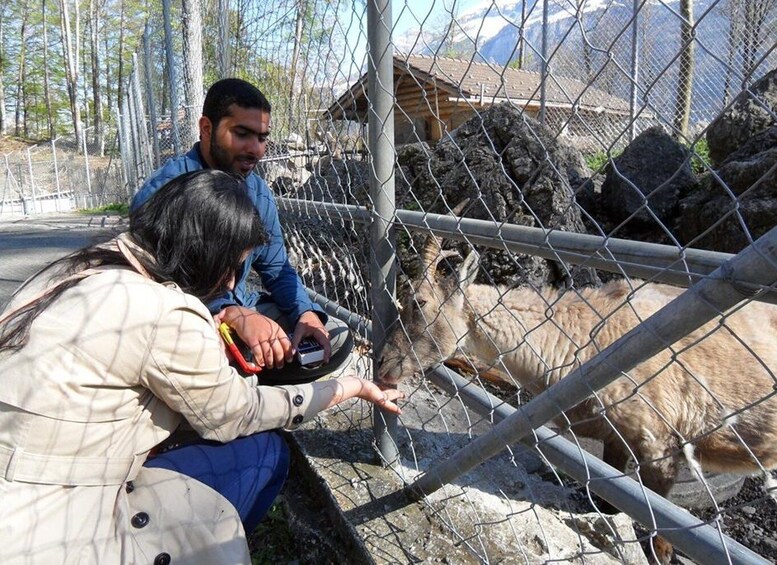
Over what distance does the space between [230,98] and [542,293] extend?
7.09 feet

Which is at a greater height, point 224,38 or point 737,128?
point 224,38

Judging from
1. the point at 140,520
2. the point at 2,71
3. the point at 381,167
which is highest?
the point at 381,167

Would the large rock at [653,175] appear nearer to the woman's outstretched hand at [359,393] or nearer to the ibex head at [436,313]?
the ibex head at [436,313]

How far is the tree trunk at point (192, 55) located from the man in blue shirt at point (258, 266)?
5.40 meters

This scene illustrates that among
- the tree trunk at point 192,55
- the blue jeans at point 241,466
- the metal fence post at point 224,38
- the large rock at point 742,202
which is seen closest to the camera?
the blue jeans at point 241,466

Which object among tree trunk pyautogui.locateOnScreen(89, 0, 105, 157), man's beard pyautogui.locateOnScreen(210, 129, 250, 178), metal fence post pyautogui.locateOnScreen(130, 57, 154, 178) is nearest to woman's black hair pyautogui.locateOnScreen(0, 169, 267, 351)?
man's beard pyautogui.locateOnScreen(210, 129, 250, 178)

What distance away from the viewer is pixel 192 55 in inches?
313

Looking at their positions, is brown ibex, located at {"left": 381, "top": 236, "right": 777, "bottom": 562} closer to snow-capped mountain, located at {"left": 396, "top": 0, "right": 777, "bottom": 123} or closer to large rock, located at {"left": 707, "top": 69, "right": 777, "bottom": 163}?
snow-capped mountain, located at {"left": 396, "top": 0, "right": 777, "bottom": 123}

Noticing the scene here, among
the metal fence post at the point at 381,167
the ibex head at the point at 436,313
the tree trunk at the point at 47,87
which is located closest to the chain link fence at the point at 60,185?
the tree trunk at the point at 47,87

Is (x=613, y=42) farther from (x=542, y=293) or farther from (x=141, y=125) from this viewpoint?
(x=141, y=125)

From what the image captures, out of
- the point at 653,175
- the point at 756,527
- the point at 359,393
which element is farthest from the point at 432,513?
the point at 653,175

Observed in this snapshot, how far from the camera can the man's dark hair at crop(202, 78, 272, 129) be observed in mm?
3057

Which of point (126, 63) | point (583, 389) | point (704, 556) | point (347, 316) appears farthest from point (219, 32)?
point (126, 63)

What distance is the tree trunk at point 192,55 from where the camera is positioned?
25.7ft
